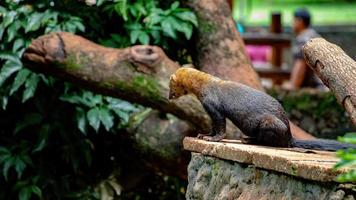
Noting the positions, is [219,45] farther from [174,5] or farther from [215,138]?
[215,138]

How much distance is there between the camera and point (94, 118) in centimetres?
622

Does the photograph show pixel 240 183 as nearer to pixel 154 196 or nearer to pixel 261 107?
pixel 261 107

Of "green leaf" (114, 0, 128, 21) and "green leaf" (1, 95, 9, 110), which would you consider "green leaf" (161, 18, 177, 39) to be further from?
"green leaf" (1, 95, 9, 110)

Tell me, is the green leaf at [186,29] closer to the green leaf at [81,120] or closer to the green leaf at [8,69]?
the green leaf at [81,120]

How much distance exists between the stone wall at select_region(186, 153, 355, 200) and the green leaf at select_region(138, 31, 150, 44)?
2292 millimetres

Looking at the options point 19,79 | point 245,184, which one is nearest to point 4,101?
point 19,79

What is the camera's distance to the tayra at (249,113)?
13.6ft

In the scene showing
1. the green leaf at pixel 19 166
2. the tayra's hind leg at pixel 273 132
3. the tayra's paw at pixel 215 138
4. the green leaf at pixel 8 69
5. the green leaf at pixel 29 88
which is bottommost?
the green leaf at pixel 19 166

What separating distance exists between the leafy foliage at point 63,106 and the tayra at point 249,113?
1882mm

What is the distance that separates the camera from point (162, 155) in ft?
20.4

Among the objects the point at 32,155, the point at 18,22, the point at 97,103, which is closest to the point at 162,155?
the point at 97,103

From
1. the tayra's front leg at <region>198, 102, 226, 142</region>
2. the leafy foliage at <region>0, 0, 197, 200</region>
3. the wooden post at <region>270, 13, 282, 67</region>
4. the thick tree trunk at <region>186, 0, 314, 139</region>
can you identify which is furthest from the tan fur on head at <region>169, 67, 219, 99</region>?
the wooden post at <region>270, 13, 282, 67</region>

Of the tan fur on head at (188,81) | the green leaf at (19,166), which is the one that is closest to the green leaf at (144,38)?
the green leaf at (19,166)

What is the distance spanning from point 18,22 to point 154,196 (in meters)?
1.82
